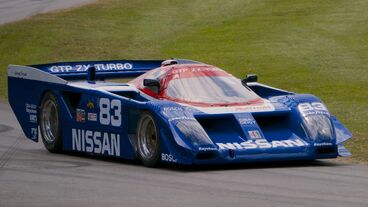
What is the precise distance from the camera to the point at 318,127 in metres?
13.5

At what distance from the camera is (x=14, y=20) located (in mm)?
35875

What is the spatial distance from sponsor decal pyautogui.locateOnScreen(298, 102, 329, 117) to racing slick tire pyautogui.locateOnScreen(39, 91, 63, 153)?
11.2ft

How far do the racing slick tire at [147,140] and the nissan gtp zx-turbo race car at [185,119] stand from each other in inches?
0.5

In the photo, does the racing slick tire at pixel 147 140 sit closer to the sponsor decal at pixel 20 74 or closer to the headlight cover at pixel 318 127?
the headlight cover at pixel 318 127

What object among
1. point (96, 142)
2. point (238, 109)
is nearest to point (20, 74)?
point (96, 142)

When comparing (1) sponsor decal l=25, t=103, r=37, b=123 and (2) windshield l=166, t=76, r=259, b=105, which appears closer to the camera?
(2) windshield l=166, t=76, r=259, b=105

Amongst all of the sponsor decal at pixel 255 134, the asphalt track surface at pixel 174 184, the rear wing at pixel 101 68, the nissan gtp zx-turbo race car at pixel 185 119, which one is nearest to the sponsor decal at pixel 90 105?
the nissan gtp zx-turbo race car at pixel 185 119

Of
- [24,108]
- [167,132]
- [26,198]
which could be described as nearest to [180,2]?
[24,108]

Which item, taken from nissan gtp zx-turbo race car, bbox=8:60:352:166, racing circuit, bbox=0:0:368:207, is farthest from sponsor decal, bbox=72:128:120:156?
racing circuit, bbox=0:0:368:207

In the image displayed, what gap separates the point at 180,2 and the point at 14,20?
5.58 meters

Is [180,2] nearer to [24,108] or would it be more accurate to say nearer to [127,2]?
[127,2]

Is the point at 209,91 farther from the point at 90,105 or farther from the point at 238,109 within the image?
the point at 90,105

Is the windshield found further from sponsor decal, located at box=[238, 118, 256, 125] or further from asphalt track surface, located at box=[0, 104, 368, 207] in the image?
asphalt track surface, located at box=[0, 104, 368, 207]

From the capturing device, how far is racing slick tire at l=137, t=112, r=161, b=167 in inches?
525
